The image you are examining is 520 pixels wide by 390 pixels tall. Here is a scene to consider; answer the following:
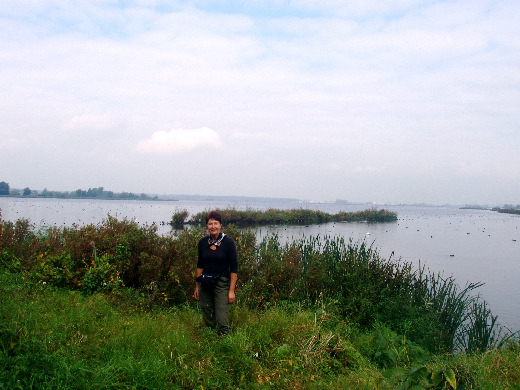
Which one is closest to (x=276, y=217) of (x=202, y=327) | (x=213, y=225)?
(x=202, y=327)

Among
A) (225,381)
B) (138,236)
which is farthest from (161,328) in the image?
(138,236)

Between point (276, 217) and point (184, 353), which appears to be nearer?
point (184, 353)

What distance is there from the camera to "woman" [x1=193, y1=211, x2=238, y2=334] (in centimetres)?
539

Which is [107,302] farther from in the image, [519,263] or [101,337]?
[519,263]

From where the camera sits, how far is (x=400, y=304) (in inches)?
332

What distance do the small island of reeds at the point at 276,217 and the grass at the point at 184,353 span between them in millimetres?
28645

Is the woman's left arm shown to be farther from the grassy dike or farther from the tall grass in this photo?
the tall grass

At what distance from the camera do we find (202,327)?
18.8ft

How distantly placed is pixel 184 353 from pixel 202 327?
3.33 ft

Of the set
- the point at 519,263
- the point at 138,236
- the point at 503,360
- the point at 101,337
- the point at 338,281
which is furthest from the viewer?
the point at 519,263

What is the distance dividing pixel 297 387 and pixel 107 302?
311cm

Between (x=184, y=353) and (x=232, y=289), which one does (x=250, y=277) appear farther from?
(x=184, y=353)

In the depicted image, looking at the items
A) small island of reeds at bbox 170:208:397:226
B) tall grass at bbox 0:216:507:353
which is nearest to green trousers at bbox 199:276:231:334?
tall grass at bbox 0:216:507:353

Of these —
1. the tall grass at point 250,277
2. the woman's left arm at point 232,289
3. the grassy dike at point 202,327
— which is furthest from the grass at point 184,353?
the tall grass at point 250,277
